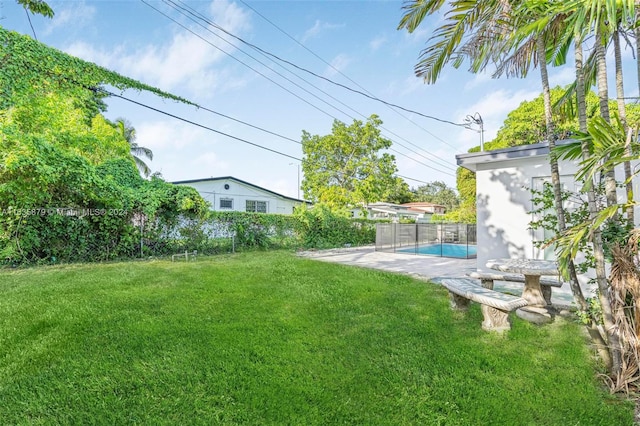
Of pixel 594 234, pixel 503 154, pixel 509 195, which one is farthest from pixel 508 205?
pixel 594 234

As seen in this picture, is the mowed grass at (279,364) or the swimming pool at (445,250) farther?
the swimming pool at (445,250)

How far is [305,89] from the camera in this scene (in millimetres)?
14344

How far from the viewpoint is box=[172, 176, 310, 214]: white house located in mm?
19562

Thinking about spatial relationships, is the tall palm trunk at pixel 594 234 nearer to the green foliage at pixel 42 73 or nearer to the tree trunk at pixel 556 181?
the tree trunk at pixel 556 181

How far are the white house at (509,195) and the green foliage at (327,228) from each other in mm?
8799

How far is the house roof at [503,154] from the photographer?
597 centimetres

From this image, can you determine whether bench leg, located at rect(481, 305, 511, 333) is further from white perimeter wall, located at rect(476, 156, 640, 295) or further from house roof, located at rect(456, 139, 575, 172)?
house roof, located at rect(456, 139, 575, 172)

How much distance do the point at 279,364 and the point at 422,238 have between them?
54.4 ft

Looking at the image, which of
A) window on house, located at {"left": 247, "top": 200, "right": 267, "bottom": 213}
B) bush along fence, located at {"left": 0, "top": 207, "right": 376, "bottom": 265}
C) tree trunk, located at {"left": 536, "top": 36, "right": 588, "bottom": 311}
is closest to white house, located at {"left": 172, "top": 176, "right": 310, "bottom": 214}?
window on house, located at {"left": 247, "top": 200, "right": 267, "bottom": 213}

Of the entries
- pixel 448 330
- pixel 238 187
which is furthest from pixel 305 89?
pixel 448 330

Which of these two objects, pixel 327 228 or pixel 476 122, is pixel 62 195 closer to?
pixel 327 228

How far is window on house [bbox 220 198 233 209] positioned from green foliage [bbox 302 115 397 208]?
606cm

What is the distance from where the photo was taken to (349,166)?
2369cm

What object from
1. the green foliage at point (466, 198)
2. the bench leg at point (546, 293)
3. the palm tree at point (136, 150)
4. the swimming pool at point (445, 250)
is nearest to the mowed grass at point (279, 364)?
the bench leg at point (546, 293)
